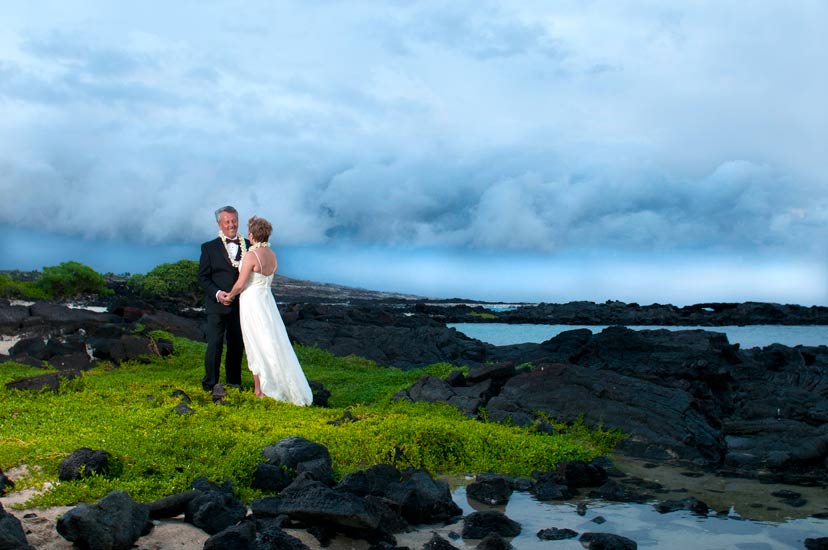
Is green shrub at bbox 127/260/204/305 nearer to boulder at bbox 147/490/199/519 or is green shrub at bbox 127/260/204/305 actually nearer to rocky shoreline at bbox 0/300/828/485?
rocky shoreline at bbox 0/300/828/485

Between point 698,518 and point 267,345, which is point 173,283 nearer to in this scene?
point 267,345

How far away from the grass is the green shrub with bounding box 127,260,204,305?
1784 inches

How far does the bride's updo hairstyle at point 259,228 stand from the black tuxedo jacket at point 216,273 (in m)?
1.31

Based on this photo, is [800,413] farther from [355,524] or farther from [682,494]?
[355,524]

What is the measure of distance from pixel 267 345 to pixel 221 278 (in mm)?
1801

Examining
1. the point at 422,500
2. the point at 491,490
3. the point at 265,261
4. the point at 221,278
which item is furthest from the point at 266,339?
the point at 422,500

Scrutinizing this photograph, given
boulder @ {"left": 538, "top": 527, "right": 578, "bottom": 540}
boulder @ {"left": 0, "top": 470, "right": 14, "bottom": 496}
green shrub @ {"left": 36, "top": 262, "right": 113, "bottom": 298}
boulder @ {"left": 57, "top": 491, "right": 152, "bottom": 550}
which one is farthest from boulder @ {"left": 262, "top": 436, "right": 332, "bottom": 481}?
green shrub @ {"left": 36, "top": 262, "right": 113, "bottom": 298}

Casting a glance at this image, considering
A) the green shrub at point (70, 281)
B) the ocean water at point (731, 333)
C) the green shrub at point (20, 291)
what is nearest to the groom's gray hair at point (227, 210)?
the ocean water at point (731, 333)

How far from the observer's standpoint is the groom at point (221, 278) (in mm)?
15039

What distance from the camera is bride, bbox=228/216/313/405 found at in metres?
14.4

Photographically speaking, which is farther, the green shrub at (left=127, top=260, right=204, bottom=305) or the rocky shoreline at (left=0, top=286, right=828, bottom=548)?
the green shrub at (left=127, top=260, right=204, bottom=305)

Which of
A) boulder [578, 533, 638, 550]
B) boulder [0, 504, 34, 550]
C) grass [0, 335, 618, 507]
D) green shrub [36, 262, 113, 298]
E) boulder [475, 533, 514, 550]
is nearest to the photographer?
boulder [0, 504, 34, 550]

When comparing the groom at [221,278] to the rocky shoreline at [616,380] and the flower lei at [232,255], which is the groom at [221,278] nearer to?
the flower lei at [232,255]

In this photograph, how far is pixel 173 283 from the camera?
61.3m
